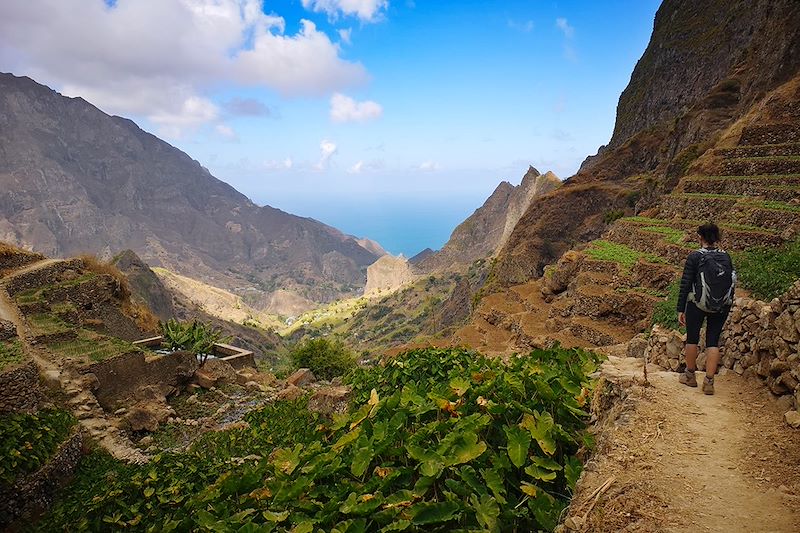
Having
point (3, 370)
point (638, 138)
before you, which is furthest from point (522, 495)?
point (638, 138)

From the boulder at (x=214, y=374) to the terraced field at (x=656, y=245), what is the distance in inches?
439

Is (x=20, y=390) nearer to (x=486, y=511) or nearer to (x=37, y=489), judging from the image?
(x=37, y=489)

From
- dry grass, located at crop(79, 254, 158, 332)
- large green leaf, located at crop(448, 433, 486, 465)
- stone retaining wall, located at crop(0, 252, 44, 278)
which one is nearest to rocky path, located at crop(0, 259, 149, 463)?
stone retaining wall, located at crop(0, 252, 44, 278)

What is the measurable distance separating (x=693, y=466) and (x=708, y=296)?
7.88 feet

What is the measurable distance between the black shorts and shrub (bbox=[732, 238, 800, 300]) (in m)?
4.57

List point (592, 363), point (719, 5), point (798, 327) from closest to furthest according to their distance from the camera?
point (798, 327) < point (592, 363) < point (719, 5)

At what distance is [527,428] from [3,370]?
12016mm

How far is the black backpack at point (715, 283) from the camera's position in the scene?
4844 millimetres

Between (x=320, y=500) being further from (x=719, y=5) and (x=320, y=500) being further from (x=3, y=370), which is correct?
(x=719, y=5)

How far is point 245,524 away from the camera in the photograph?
3.30m

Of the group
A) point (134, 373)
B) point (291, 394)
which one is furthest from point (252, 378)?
point (291, 394)

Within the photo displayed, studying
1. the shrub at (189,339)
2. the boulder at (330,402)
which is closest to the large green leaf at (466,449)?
the boulder at (330,402)

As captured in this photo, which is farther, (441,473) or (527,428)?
(527,428)

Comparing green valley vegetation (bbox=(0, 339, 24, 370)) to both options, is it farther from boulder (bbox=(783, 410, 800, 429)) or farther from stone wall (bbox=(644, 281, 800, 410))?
boulder (bbox=(783, 410, 800, 429))
